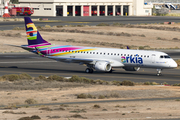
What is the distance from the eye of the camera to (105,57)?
52.1m

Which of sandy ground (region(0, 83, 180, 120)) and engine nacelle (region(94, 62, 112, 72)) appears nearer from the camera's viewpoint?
sandy ground (region(0, 83, 180, 120))

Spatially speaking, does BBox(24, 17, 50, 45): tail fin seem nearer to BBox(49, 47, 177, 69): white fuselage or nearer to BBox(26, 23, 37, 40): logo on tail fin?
BBox(26, 23, 37, 40): logo on tail fin

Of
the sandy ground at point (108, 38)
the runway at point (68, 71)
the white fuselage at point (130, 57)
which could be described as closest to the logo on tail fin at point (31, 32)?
the runway at point (68, 71)

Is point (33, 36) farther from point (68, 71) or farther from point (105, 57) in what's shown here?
point (105, 57)

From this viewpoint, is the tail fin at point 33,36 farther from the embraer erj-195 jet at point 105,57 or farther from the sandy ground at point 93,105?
the sandy ground at point 93,105

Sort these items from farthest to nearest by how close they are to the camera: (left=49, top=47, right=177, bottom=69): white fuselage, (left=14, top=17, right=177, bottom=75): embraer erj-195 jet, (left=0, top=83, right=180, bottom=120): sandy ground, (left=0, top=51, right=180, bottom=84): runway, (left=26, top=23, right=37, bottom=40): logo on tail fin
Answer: (left=26, top=23, right=37, bottom=40): logo on tail fin
(left=14, top=17, right=177, bottom=75): embraer erj-195 jet
(left=49, top=47, right=177, bottom=69): white fuselage
(left=0, top=51, right=180, bottom=84): runway
(left=0, top=83, right=180, bottom=120): sandy ground

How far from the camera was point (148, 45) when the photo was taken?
96562 millimetres

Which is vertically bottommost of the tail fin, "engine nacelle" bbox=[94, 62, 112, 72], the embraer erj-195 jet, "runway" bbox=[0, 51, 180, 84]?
"runway" bbox=[0, 51, 180, 84]

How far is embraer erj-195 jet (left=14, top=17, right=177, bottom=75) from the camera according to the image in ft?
162

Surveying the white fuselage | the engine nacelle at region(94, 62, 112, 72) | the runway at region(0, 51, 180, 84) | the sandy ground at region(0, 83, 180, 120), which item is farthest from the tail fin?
the sandy ground at region(0, 83, 180, 120)

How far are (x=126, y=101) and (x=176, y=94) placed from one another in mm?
6397

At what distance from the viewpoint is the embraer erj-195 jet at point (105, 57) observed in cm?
4928

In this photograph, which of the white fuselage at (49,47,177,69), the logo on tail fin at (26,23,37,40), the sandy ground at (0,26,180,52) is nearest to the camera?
the white fuselage at (49,47,177,69)

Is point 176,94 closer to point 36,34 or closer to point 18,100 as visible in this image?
point 18,100
